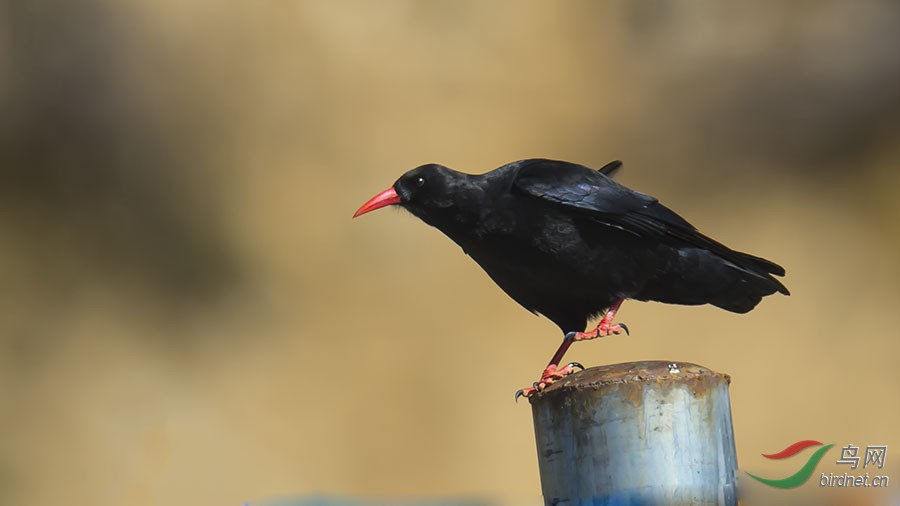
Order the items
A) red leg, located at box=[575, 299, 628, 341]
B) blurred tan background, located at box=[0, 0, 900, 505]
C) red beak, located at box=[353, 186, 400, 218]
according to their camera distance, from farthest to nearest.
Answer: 1. blurred tan background, located at box=[0, 0, 900, 505]
2. red beak, located at box=[353, 186, 400, 218]
3. red leg, located at box=[575, 299, 628, 341]

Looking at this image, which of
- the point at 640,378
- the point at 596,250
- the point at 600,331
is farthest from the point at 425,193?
the point at 640,378

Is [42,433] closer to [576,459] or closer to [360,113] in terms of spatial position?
[360,113]

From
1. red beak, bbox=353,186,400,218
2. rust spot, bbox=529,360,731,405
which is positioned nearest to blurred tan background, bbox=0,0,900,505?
red beak, bbox=353,186,400,218

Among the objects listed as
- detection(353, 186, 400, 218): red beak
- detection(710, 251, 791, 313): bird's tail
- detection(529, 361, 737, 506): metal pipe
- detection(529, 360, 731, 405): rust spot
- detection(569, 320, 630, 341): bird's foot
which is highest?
detection(353, 186, 400, 218): red beak

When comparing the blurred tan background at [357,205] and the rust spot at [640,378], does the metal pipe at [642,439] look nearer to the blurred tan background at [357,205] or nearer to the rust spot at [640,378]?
the rust spot at [640,378]

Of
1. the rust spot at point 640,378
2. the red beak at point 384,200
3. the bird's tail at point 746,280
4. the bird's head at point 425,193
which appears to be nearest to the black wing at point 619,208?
the bird's tail at point 746,280

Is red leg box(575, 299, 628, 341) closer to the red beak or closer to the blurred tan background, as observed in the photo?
the red beak
